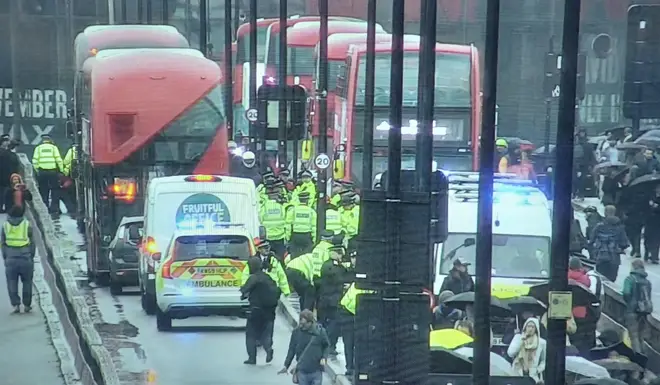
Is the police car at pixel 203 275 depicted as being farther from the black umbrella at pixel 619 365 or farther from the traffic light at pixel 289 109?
the black umbrella at pixel 619 365

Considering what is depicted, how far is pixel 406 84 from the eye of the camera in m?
28.3

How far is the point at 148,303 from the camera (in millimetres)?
22875

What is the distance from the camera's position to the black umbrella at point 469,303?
52.3 ft

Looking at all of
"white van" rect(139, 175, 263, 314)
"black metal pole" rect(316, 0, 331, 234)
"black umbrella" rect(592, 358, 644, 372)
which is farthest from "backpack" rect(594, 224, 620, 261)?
"black umbrella" rect(592, 358, 644, 372)

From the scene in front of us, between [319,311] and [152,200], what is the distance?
5.22 metres

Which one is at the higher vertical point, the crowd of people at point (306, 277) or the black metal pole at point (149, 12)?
the black metal pole at point (149, 12)

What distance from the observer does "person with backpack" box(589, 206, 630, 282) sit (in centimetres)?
2395

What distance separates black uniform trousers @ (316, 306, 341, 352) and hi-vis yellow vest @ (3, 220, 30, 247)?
5.35 m

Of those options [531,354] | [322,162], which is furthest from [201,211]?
[531,354]

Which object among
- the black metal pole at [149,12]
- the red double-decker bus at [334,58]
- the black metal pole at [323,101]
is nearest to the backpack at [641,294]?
the black metal pole at [323,101]

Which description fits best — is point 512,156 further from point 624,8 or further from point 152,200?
point 624,8

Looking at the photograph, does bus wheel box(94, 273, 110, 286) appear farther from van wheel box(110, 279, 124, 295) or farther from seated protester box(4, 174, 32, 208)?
seated protester box(4, 174, 32, 208)

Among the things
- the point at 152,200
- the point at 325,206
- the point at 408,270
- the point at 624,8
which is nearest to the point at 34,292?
the point at 152,200

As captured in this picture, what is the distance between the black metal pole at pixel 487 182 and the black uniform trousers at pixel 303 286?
214 inches
